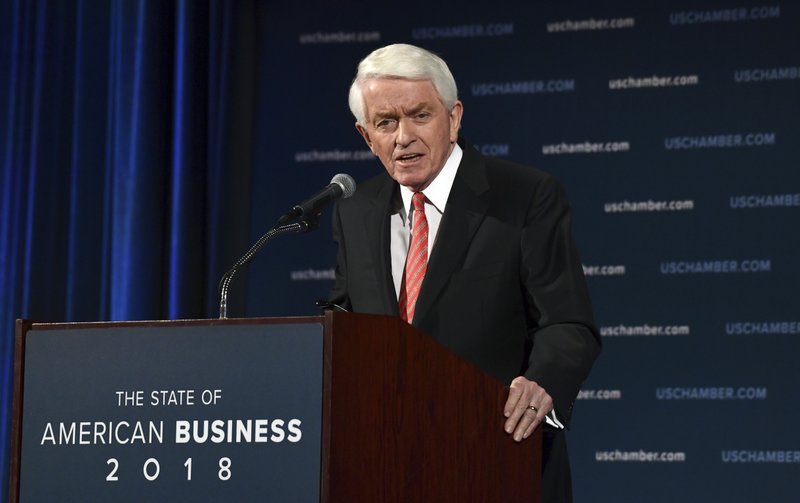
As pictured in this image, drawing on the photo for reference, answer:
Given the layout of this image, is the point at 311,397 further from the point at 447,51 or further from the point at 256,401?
the point at 447,51

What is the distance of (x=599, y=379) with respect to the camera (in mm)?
4762

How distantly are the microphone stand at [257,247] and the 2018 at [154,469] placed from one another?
0.81ft

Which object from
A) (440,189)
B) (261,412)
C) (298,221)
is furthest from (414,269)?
(261,412)

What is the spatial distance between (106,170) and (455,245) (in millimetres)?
2834

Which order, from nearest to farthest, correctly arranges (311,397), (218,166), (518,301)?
1. (311,397)
2. (518,301)
3. (218,166)

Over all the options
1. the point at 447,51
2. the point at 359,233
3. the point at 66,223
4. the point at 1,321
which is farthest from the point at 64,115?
the point at 359,233

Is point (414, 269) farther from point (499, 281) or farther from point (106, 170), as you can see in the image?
point (106, 170)

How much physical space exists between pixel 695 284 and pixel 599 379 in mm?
523

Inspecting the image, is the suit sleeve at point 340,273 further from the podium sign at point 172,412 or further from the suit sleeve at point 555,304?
the podium sign at point 172,412

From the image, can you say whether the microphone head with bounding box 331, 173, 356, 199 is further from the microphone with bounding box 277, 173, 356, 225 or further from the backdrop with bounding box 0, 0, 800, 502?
the backdrop with bounding box 0, 0, 800, 502

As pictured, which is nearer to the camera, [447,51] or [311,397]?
[311,397]

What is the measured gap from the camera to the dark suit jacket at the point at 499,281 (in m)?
2.17

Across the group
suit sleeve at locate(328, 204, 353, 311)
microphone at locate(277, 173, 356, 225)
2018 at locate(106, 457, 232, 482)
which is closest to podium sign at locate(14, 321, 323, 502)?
2018 at locate(106, 457, 232, 482)

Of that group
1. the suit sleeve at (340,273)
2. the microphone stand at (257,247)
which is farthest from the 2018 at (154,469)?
the suit sleeve at (340,273)
